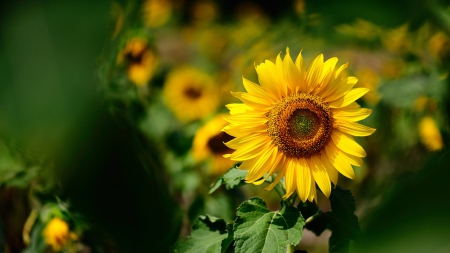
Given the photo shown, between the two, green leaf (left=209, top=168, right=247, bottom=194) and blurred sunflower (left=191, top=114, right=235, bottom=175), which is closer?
green leaf (left=209, top=168, right=247, bottom=194)

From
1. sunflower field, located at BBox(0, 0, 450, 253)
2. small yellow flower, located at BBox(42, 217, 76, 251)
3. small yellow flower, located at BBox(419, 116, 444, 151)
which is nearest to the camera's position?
sunflower field, located at BBox(0, 0, 450, 253)

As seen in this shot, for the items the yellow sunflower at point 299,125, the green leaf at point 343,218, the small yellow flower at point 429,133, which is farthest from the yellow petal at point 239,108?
the small yellow flower at point 429,133

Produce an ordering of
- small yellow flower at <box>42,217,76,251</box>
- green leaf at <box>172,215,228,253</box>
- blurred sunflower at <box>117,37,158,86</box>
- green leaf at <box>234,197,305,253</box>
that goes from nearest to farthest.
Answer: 1. green leaf at <box>234,197,305,253</box>
2. green leaf at <box>172,215,228,253</box>
3. small yellow flower at <box>42,217,76,251</box>
4. blurred sunflower at <box>117,37,158,86</box>

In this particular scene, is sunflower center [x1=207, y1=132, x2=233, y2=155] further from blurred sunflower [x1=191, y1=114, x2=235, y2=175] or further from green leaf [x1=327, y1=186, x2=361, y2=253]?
green leaf [x1=327, y1=186, x2=361, y2=253]

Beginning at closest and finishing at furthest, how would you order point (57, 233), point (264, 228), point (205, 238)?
1. point (264, 228)
2. point (205, 238)
3. point (57, 233)

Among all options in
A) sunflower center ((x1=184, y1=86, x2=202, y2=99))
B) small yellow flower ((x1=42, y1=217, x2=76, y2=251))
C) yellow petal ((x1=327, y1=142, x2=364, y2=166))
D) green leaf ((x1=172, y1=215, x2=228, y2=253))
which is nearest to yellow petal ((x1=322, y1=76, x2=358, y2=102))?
yellow petal ((x1=327, y1=142, x2=364, y2=166))

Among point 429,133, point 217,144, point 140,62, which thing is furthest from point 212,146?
point 429,133

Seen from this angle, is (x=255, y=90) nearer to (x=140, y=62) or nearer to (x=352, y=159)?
(x=352, y=159)

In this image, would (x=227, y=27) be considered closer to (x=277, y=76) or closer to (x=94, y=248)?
(x=94, y=248)
